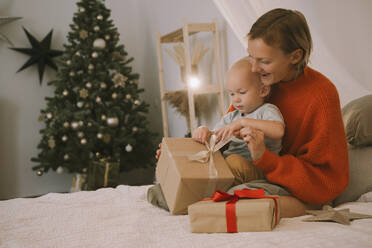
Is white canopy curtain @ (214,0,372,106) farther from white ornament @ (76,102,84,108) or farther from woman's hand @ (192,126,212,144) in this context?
white ornament @ (76,102,84,108)

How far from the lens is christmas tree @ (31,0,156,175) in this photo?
10.6 feet

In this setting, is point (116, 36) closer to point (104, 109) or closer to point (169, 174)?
point (104, 109)

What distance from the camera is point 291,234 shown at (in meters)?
0.91

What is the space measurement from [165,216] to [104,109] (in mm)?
2353

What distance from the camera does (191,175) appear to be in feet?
3.65

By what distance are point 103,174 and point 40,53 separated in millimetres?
1546

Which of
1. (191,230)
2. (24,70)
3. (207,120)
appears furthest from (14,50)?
(191,230)

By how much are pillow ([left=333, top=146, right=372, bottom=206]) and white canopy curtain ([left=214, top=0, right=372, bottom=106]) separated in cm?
37

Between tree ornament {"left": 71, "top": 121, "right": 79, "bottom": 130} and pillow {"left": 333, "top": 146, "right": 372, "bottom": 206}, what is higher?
tree ornament {"left": 71, "top": 121, "right": 79, "bottom": 130}

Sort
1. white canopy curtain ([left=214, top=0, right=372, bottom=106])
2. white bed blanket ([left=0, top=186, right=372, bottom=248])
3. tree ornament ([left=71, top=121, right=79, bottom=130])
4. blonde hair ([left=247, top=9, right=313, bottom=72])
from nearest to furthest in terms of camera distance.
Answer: white bed blanket ([left=0, top=186, right=372, bottom=248]), blonde hair ([left=247, top=9, right=313, bottom=72]), white canopy curtain ([left=214, top=0, right=372, bottom=106]), tree ornament ([left=71, top=121, right=79, bottom=130])

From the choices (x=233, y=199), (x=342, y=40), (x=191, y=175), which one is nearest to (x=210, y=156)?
(x=191, y=175)

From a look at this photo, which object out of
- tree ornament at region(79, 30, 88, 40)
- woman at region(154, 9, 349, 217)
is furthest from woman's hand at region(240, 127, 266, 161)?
tree ornament at region(79, 30, 88, 40)

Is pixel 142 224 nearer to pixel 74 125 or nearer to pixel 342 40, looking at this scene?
pixel 342 40

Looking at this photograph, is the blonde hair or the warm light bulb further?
the warm light bulb
